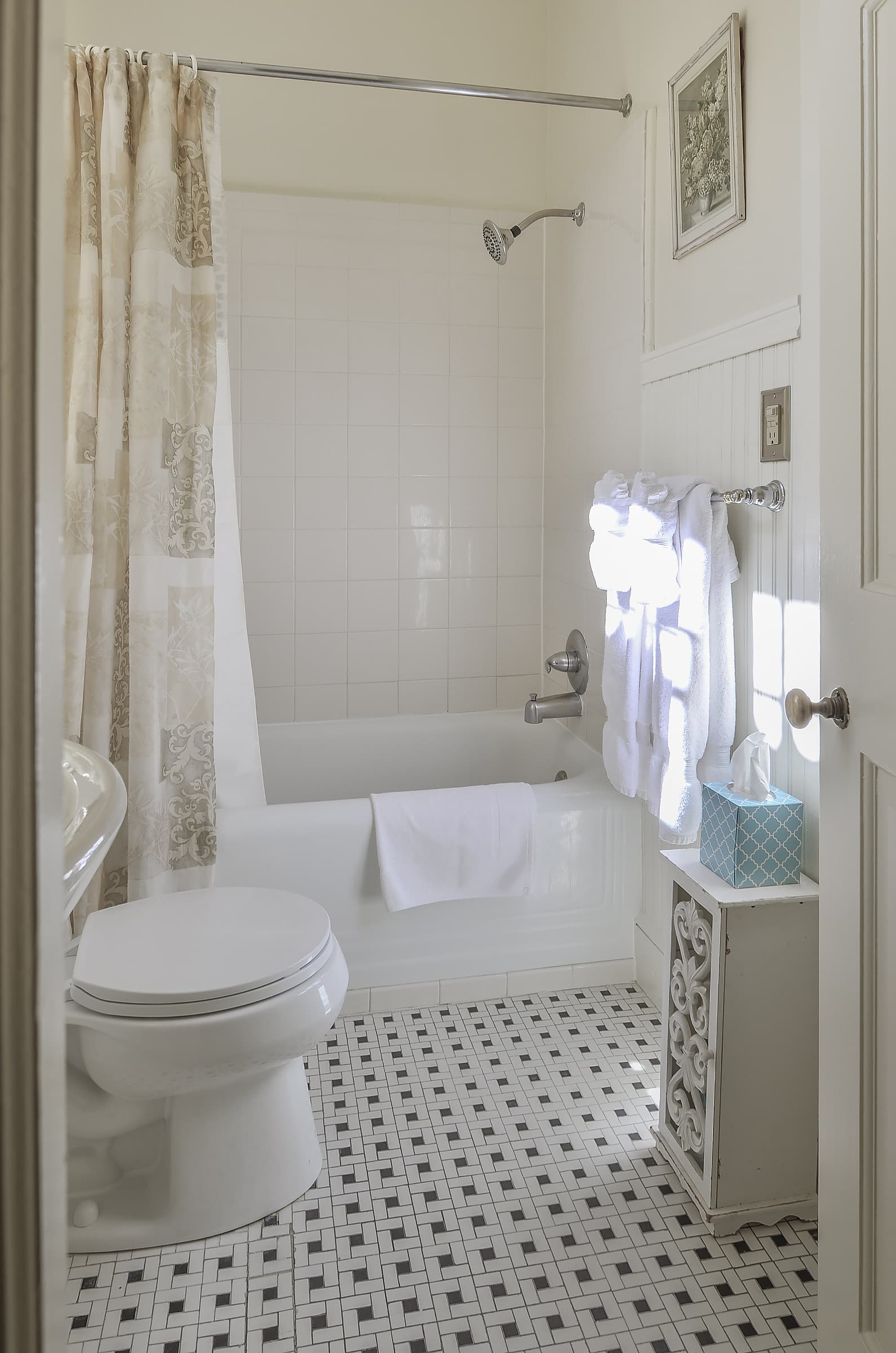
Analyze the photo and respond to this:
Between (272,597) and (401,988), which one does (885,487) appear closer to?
(401,988)

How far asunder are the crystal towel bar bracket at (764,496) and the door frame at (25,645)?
1471 mm

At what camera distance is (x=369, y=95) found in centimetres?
296

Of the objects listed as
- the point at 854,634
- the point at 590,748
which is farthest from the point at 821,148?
the point at 590,748

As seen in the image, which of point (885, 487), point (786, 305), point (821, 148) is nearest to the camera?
point (885, 487)

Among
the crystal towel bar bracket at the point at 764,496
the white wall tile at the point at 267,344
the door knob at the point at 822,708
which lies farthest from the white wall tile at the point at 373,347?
the door knob at the point at 822,708

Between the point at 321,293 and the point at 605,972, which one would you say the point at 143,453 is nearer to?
the point at 321,293

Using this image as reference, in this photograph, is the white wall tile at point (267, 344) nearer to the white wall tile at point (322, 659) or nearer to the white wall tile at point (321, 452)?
the white wall tile at point (321, 452)

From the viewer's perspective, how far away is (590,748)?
270cm

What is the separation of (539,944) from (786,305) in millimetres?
1537

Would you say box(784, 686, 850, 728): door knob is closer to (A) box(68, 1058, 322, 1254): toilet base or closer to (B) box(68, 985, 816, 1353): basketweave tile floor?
(B) box(68, 985, 816, 1353): basketweave tile floor

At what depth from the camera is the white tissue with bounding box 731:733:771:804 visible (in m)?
1.60

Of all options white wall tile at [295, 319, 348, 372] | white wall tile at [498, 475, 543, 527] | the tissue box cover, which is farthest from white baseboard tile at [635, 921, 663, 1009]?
white wall tile at [295, 319, 348, 372]

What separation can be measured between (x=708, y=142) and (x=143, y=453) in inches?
52.0

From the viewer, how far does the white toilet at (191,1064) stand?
57.1 inches
